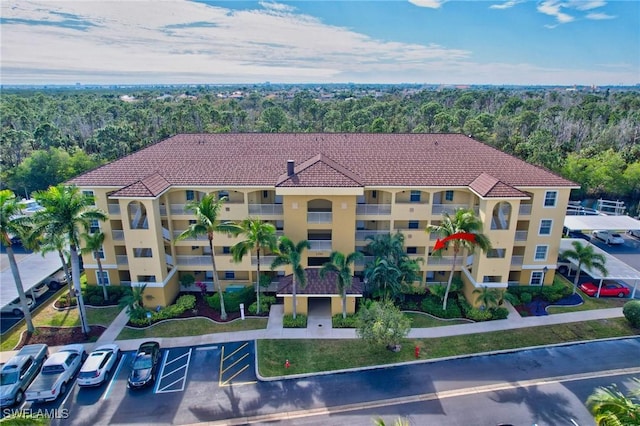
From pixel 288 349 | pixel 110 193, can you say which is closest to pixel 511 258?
pixel 288 349

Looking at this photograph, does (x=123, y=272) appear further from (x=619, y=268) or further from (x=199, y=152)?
(x=619, y=268)

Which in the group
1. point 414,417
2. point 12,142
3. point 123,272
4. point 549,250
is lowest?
point 414,417

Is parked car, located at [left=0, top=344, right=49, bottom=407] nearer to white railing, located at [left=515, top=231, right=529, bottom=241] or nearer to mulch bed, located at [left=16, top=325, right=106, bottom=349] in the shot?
mulch bed, located at [left=16, top=325, right=106, bottom=349]

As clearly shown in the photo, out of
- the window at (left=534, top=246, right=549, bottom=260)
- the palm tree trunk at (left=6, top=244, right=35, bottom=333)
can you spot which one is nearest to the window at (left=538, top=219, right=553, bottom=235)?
the window at (left=534, top=246, right=549, bottom=260)

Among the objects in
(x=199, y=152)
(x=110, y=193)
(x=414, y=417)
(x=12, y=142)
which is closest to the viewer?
(x=414, y=417)

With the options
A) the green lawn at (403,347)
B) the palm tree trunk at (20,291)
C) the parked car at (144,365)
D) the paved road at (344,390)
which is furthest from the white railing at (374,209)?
the palm tree trunk at (20,291)
